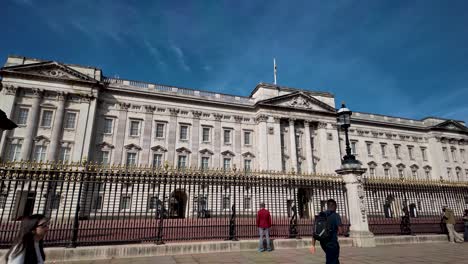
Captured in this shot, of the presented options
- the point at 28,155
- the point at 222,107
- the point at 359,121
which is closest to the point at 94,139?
the point at 28,155

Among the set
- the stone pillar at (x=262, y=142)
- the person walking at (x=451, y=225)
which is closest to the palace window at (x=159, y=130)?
the stone pillar at (x=262, y=142)

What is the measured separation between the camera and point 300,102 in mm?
37438

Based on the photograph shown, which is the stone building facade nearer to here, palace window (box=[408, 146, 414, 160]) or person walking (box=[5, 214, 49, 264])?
palace window (box=[408, 146, 414, 160])

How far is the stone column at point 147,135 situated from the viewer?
99.0 ft

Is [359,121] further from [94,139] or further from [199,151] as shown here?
[94,139]

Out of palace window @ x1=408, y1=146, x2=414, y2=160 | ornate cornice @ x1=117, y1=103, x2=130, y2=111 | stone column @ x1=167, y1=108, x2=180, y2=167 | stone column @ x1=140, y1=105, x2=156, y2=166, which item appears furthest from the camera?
palace window @ x1=408, y1=146, x2=414, y2=160

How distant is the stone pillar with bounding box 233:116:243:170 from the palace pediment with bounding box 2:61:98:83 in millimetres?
17578

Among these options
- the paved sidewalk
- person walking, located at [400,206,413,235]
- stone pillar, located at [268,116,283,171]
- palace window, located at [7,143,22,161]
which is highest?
stone pillar, located at [268,116,283,171]

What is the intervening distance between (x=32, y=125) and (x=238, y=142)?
74.7ft

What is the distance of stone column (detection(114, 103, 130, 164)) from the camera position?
29.3 meters

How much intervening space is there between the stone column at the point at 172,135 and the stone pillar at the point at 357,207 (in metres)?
22.7

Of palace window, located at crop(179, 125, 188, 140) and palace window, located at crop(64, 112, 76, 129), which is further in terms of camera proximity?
palace window, located at crop(179, 125, 188, 140)

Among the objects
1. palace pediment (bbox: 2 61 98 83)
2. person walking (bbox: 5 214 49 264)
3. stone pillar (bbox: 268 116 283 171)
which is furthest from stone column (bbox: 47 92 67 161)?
person walking (bbox: 5 214 49 264)

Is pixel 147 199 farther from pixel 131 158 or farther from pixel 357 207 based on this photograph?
pixel 131 158
